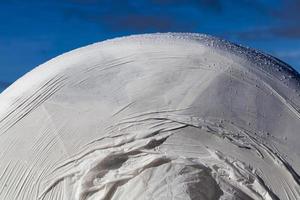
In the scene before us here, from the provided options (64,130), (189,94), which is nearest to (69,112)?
(64,130)

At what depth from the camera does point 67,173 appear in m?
2.31

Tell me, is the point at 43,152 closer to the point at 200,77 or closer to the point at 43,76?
the point at 43,76

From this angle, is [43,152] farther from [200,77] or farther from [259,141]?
[259,141]

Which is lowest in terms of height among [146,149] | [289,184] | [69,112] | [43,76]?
[289,184]

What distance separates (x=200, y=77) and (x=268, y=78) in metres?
0.28

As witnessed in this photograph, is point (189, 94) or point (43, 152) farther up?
point (189, 94)

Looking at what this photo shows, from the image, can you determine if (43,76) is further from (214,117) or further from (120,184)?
(214,117)

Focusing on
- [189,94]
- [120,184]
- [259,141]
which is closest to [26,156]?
[120,184]

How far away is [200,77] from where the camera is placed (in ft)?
7.63

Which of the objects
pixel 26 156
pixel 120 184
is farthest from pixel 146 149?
pixel 26 156

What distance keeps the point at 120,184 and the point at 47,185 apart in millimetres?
300

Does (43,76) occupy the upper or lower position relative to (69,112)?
upper

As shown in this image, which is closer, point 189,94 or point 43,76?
point 189,94

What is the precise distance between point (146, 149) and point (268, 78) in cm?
56
